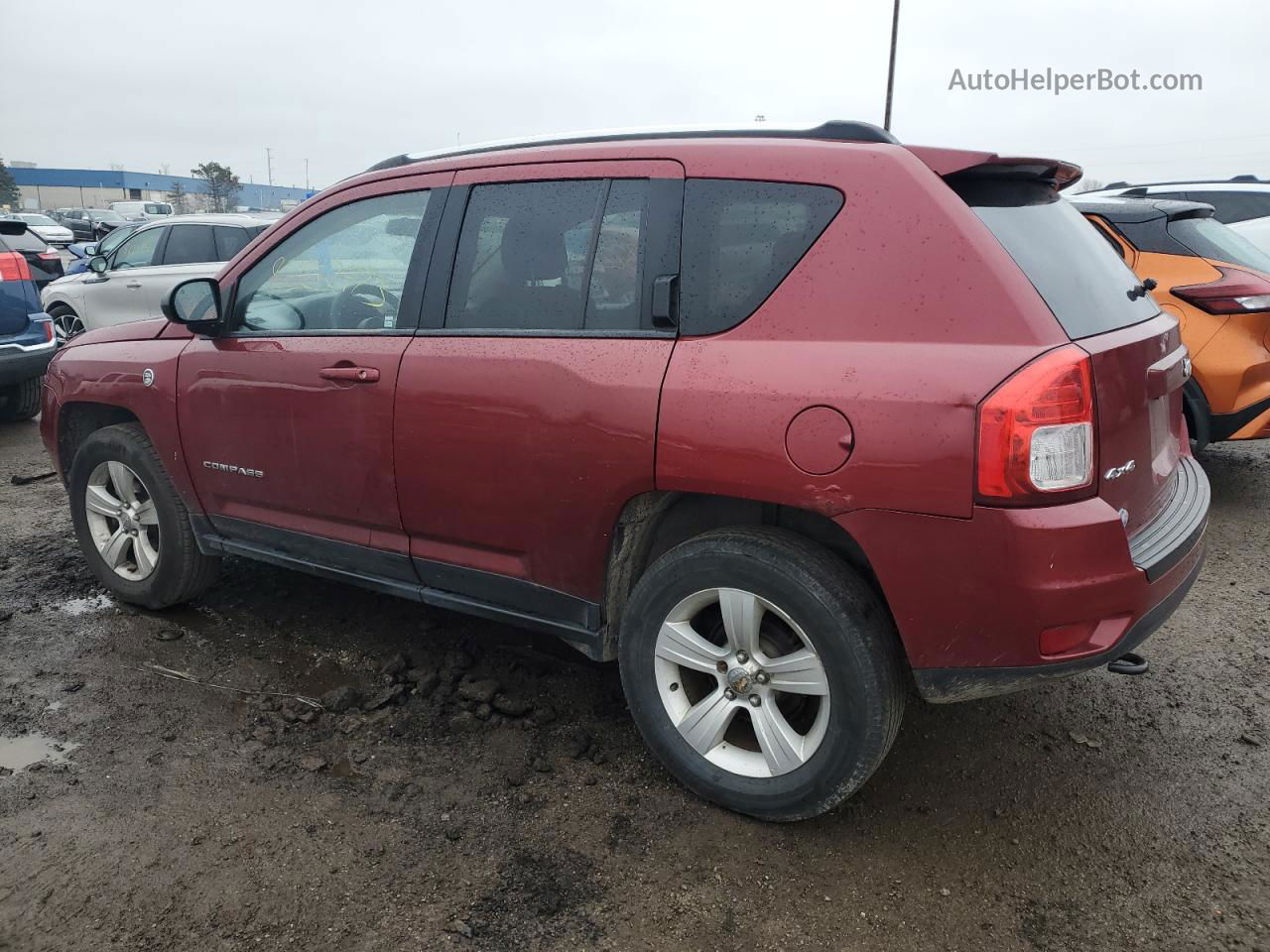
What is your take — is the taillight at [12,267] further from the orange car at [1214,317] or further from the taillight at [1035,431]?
the taillight at [1035,431]

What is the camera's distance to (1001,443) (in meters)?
2.23

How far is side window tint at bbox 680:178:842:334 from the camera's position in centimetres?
259

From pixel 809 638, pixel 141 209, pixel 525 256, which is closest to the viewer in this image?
pixel 809 638

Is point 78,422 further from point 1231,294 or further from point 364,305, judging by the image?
point 1231,294

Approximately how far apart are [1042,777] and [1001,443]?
1351mm

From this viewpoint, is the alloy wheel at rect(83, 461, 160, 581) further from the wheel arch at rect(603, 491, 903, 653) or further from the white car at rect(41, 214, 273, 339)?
the white car at rect(41, 214, 273, 339)

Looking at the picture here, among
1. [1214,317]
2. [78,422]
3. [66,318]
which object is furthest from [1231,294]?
[66,318]

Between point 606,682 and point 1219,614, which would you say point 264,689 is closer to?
point 606,682

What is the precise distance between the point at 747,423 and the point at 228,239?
9.43 m

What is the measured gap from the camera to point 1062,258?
2611 mm

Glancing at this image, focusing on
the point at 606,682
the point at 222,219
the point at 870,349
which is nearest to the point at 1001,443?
the point at 870,349

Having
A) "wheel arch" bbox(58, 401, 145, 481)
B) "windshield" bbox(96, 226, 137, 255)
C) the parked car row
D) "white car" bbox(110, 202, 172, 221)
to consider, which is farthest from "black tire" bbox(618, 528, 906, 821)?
"white car" bbox(110, 202, 172, 221)

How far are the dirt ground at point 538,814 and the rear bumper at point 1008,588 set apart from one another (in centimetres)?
58

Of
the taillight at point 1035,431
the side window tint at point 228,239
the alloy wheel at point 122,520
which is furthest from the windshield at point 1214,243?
the side window tint at point 228,239
